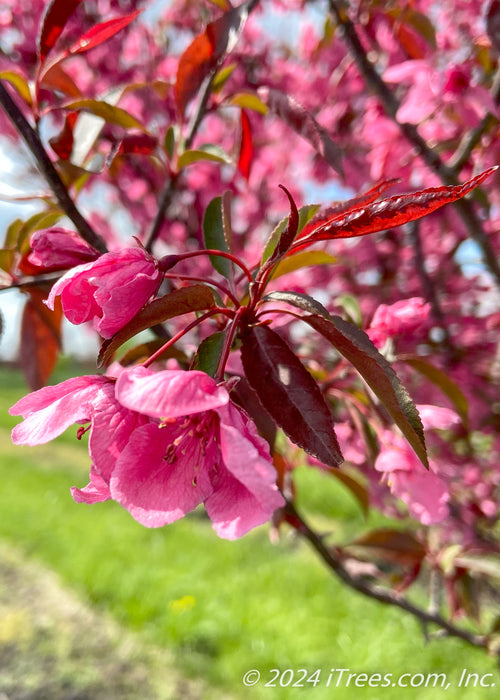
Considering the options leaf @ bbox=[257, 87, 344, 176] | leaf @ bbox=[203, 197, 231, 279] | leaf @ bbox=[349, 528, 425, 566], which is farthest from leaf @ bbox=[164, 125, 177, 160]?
leaf @ bbox=[349, 528, 425, 566]

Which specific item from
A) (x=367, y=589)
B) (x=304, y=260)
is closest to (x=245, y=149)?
(x=304, y=260)

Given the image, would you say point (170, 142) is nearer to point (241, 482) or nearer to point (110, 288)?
point (110, 288)

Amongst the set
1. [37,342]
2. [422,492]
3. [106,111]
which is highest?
[106,111]

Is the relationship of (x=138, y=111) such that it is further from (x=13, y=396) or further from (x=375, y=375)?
(x=13, y=396)

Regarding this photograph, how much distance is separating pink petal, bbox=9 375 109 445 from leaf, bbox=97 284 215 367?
30 millimetres

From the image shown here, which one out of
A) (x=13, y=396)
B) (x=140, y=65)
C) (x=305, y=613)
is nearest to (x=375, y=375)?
(x=140, y=65)

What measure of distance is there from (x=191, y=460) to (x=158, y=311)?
141 millimetres

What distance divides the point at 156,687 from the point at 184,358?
294cm

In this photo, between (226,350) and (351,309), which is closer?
(226,350)

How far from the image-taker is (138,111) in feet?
8.07

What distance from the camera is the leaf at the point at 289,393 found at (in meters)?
0.47

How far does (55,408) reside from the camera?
496 mm

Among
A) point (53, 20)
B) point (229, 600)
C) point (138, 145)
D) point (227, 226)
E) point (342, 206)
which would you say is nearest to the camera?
point (342, 206)

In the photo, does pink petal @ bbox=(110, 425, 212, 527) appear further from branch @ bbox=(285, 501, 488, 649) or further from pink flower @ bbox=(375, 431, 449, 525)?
branch @ bbox=(285, 501, 488, 649)
